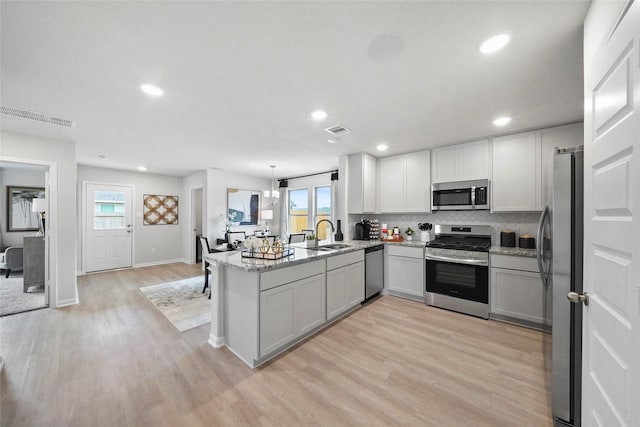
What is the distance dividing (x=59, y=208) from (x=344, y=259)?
4126mm

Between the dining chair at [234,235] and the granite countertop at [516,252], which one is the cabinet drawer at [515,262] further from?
the dining chair at [234,235]

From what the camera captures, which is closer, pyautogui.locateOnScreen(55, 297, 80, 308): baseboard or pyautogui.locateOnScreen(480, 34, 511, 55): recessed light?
pyautogui.locateOnScreen(480, 34, 511, 55): recessed light

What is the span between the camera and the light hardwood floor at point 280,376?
1599 millimetres

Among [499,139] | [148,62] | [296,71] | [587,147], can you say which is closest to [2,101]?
[148,62]

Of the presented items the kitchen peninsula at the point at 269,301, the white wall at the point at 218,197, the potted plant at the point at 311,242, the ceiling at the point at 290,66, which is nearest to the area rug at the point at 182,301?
the kitchen peninsula at the point at 269,301

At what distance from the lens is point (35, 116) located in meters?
2.60

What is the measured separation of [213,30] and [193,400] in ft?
8.20

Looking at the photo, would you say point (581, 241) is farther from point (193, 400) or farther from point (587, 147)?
point (193, 400)

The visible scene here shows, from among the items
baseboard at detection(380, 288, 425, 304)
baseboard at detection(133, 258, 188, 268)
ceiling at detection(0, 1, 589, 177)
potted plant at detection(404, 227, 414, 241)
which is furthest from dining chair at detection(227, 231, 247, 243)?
potted plant at detection(404, 227, 414, 241)

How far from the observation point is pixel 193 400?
172cm

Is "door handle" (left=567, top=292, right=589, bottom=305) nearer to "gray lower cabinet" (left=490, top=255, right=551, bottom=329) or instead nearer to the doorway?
"gray lower cabinet" (left=490, top=255, right=551, bottom=329)

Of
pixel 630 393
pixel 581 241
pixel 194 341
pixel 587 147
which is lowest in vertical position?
pixel 194 341

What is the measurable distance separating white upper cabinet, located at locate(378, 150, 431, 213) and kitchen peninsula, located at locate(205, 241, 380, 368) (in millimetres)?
1796

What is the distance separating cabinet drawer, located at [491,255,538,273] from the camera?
275cm
